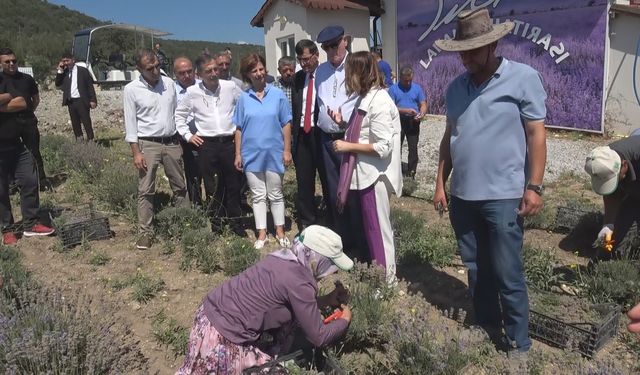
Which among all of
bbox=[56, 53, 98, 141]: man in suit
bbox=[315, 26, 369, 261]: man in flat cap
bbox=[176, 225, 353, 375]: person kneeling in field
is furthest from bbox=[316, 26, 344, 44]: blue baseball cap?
bbox=[56, 53, 98, 141]: man in suit

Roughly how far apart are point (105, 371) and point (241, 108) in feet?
8.28

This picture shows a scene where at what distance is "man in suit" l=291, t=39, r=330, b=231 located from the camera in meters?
4.71

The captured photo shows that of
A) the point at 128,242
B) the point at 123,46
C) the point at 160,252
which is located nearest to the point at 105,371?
the point at 160,252

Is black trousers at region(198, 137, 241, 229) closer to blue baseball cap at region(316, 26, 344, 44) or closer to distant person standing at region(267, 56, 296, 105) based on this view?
distant person standing at region(267, 56, 296, 105)

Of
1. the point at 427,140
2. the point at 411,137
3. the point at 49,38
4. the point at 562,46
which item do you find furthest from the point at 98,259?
the point at 49,38

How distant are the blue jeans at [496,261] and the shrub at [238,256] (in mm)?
1857

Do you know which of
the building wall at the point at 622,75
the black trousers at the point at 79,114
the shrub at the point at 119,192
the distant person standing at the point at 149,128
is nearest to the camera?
the distant person standing at the point at 149,128

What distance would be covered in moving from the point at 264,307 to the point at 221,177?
275 cm

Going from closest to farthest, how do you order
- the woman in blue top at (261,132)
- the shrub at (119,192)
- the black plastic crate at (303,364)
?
the black plastic crate at (303,364)
the woman in blue top at (261,132)
the shrub at (119,192)

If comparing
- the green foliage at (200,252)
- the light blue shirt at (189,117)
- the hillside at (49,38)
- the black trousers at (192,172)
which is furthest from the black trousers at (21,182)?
the hillside at (49,38)

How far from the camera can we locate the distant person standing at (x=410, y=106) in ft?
24.6

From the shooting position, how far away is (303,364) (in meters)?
2.81

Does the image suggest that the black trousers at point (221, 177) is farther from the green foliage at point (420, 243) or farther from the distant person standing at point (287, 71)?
the green foliage at point (420, 243)

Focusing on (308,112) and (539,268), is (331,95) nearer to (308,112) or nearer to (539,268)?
(308,112)
